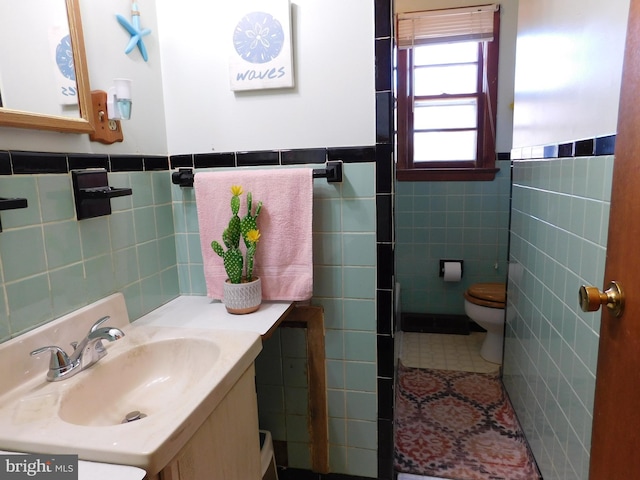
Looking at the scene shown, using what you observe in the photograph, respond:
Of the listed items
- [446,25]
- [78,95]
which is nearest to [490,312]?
[446,25]

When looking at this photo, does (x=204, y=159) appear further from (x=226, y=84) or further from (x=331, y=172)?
(x=331, y=172)

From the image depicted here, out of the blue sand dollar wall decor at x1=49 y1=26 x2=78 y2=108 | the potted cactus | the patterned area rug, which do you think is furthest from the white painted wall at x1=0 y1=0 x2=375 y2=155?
the patterned area rug

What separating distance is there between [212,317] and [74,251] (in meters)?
0.42

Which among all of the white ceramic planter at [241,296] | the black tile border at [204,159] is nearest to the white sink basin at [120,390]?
the white ceramic planter at [241,296]

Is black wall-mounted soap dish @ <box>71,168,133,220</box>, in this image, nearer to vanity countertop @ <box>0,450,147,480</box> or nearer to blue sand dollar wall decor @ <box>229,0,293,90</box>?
blue sand dollar wall decor @ <box>229,0,293,90</box>

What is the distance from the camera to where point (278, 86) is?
133cm

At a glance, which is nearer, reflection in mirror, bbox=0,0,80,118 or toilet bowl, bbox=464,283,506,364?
reflection in mirror, bbox=0,0,80,118

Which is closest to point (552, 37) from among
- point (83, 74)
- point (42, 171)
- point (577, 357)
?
point (577, 357)

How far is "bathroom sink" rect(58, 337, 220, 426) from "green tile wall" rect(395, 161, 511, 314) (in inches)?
81.5

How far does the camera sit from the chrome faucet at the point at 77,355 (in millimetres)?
919

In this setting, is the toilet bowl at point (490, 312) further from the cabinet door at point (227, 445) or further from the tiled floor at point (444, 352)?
the cabinet door at point (227, 445)

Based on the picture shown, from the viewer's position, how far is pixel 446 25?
8.61 feet

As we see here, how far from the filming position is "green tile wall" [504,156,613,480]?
1.11 metres

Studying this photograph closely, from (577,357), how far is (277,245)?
922mm
